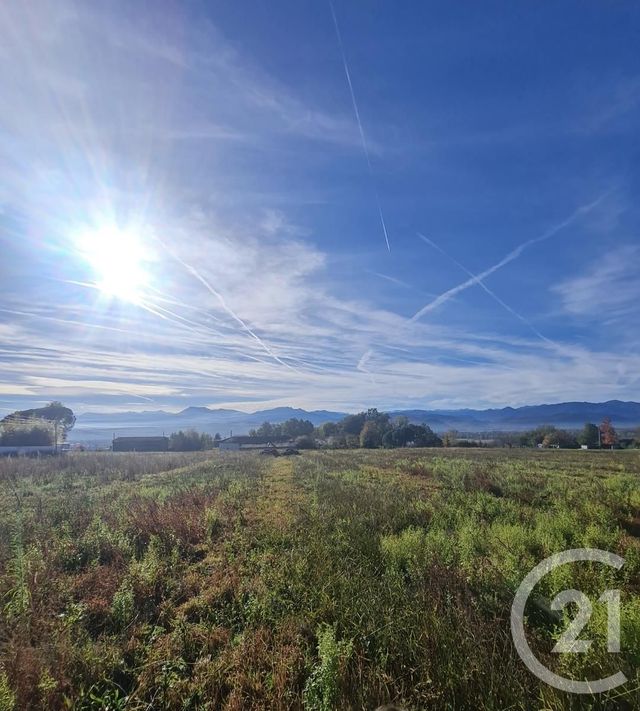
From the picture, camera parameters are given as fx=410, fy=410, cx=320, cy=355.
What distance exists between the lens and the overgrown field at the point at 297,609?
157 inches

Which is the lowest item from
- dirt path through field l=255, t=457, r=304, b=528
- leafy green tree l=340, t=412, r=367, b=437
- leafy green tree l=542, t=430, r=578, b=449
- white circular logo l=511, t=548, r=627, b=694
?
leafy green tree l=542, t=430, r=578, b=449

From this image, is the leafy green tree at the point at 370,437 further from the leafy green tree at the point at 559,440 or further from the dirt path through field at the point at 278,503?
the dirt path through field at the point at 278,503

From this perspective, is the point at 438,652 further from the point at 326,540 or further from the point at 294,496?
the point at 294,496

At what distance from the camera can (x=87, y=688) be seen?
4.34m

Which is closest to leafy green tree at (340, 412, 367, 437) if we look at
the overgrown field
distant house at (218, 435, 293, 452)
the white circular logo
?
distant house at (218, 435, 293, 452)

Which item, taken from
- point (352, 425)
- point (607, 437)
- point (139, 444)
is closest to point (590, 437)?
point (607, 437)

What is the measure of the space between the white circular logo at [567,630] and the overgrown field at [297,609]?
0.29 feet

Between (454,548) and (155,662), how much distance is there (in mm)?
5402

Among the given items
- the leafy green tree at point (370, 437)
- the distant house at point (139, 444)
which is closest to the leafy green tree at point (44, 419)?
the distant house at point (139, 444)

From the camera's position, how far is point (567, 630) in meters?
4.46

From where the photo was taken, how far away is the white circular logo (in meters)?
3.62

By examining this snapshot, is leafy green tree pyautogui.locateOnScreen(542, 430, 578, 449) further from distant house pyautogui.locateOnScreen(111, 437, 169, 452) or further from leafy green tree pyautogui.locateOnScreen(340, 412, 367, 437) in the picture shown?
distant house pyautogui.locateOnScreen(111, 437, 169, 452)

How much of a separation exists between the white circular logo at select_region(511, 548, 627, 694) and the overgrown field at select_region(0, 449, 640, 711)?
9cm

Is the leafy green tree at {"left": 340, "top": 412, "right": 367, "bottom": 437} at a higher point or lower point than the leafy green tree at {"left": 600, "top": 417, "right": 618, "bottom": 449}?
higher
